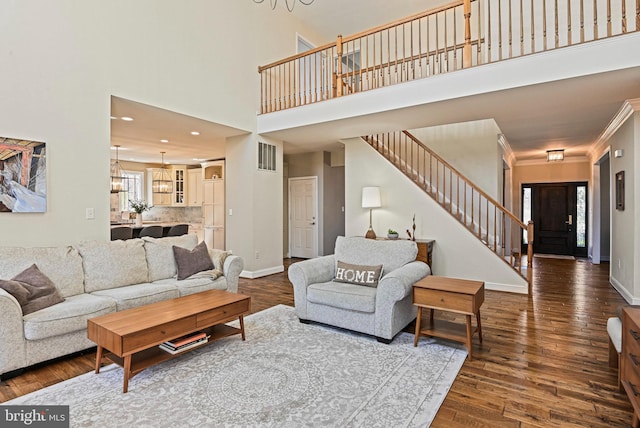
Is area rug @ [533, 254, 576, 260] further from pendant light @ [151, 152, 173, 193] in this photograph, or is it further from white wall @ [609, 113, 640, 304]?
pendant light @ [151, 152, 173, 193]

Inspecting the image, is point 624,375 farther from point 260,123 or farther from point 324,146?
point 324,146

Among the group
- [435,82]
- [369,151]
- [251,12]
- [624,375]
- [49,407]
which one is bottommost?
[49,407]

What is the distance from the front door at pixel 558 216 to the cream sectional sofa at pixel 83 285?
343 inches

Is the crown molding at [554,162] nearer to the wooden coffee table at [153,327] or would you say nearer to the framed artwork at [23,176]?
the wooden coffee table at [153,327]

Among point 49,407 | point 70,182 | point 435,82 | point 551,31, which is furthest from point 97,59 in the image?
point 551,31

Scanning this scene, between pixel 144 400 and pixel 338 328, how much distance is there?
1.90 metres

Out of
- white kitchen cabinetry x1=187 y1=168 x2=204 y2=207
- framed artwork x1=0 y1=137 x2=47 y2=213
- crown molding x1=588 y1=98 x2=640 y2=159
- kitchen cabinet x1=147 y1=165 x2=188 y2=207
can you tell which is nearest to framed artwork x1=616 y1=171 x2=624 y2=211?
crown molding x1=588 y1=98 x2=640 y2=159

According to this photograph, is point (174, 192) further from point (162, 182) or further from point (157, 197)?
point (157, 197)

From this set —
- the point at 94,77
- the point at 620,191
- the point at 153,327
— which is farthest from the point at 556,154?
the point at 94,77

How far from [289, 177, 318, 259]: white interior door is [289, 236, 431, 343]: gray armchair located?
4.12 m

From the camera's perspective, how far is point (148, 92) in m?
4.47

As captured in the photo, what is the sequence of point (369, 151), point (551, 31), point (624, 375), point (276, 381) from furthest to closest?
point (369, 151) < point (551, 31) < point (276, 381) < point (624, 375)

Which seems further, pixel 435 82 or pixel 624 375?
pixel 435 82

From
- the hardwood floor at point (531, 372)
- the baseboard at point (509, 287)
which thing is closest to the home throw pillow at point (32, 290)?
the hardwood floor at point (531, 372)
